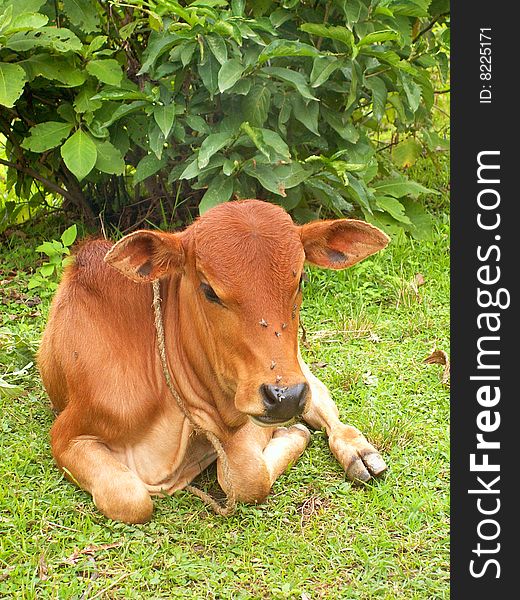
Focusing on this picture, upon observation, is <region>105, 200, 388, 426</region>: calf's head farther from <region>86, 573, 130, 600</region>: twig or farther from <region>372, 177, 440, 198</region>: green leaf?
<region>372, 177, 440, 198</region>: green leaf

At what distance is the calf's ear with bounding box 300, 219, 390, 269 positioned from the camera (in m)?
4.35

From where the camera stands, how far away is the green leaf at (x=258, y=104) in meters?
6.17

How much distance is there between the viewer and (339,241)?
4.44m

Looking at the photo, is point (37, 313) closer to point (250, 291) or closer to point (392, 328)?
point (392, 328)

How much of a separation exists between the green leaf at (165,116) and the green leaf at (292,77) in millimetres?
626

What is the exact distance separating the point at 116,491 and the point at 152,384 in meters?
0.52

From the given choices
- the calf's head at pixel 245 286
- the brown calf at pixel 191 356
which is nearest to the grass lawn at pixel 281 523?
the brown calf at pixel 191 356

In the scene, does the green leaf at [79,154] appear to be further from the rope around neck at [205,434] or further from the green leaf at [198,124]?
the rope around neck at [205,434]

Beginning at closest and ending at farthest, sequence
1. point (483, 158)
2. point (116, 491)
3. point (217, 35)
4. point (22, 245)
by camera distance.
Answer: point (116, 491) → point (483, 158) → point (217, 35) → point (22, 245)

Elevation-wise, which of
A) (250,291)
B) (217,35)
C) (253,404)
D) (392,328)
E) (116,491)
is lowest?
(392,328)

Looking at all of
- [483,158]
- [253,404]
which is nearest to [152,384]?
[253,404]

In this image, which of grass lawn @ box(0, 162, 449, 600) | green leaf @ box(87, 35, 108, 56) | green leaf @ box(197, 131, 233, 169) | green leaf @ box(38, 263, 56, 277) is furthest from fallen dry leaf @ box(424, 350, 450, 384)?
green leaf @ box(87, 35, 108, 56)

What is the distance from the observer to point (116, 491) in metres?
4.27

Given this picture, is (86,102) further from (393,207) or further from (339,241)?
(339,241)
